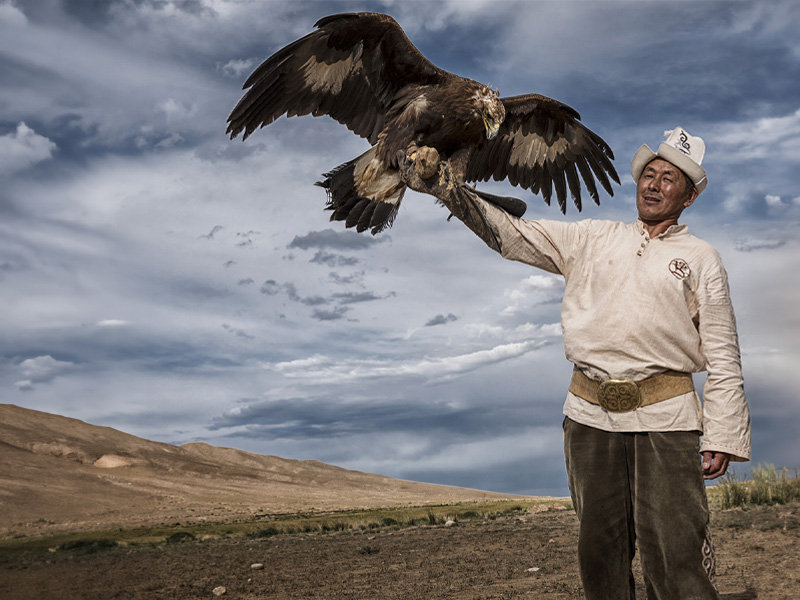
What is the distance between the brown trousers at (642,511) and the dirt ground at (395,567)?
3211mm

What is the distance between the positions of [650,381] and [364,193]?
241 centimetres

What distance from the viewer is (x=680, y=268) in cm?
329

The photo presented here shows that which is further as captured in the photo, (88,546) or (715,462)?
(88,546)

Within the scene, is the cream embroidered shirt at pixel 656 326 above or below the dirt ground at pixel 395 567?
above

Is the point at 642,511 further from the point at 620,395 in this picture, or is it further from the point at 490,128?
the point at 490,128

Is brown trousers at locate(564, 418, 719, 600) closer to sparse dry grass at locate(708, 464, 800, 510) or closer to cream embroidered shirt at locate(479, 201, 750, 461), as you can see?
cream embroidered shirt at locate(479, 201, 750, 461)

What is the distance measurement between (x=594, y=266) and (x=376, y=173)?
76.5 inches

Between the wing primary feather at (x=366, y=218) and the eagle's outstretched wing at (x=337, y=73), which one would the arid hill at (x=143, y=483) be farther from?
the wing primary feather at (x=366, y=218)

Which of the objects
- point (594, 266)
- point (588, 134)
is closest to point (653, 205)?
point (594, 266)

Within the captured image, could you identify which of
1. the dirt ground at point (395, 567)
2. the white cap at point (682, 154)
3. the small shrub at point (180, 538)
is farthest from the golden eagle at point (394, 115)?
the small shrub at point (180, 538)

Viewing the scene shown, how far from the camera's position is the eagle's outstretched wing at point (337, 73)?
5609 mm

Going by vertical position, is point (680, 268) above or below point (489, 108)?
below

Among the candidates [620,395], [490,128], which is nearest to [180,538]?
[490,128]

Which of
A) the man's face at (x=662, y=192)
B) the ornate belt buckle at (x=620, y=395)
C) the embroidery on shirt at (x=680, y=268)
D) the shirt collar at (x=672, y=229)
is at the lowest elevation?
the ornate belt buckle at (x=620, y=395)
